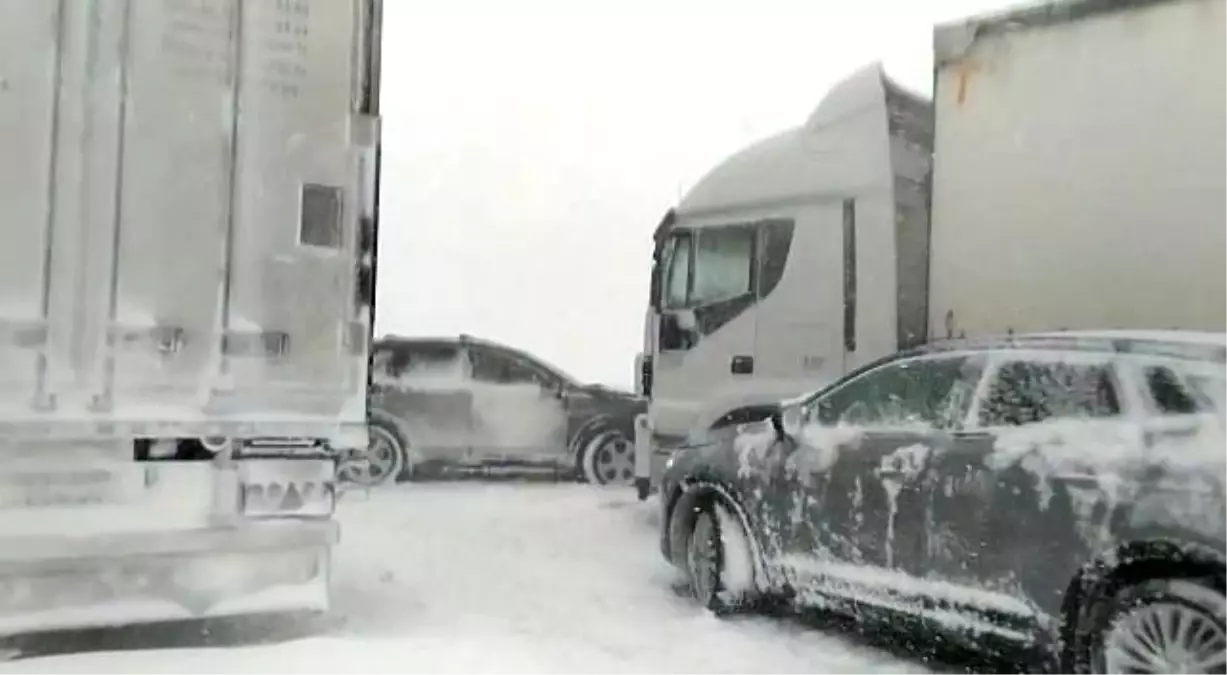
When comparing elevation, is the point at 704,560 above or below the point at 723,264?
below

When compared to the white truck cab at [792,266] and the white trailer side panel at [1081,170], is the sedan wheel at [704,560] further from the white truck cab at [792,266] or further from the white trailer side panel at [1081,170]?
the white trailer side panel at [1081,170]

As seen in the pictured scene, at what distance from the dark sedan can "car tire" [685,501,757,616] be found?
117 cm

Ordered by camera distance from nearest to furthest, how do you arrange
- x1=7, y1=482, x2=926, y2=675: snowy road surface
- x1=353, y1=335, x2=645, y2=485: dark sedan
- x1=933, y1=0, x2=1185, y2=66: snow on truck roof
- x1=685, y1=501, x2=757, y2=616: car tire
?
x1=7, y1=482, x2=926, y2=675: snowy road surface → x1=933, y1=0, x2=1185, y2=66: snow on truck roof → x1=685, y1=501, x2=757, y2=616: car tire → x1=353, y1=335, x2=645, y2=485: dark sedan

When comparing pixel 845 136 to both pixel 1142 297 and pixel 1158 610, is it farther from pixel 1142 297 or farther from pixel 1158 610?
pixel 1158 610

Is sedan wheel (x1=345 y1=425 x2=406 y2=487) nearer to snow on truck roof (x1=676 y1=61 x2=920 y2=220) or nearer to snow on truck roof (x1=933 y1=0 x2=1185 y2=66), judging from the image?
snow on truck roof (x1=676 y1=61 x2=920 y2=220)

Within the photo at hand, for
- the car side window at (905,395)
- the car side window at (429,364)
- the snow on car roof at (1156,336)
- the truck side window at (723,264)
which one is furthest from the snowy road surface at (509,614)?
the snow on car roof at (1156,336)

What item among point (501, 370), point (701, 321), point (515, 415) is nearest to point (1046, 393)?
point (701, 321)

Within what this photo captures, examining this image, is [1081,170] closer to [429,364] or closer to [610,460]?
[610,460]

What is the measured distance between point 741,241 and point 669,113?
76cm

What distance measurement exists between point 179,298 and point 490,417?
11.6ft

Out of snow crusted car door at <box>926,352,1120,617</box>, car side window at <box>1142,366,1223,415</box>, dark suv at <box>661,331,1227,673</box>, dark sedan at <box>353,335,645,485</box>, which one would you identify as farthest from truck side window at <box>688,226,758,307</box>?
car side window at <box>1142,366,1223,415</box>

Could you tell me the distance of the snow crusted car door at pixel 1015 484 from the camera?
3252mm

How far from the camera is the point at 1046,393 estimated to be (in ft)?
11.3

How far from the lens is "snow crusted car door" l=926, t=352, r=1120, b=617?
325 cm
